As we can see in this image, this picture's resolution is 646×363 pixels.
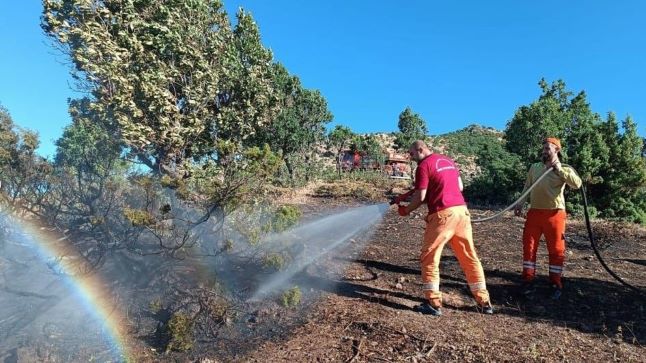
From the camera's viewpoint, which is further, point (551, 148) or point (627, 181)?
point (627, 181)

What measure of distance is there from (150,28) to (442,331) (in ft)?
21.2

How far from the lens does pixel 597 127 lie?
14.2m

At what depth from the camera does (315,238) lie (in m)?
8.06

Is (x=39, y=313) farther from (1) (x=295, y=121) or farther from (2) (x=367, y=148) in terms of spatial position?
(2) (x=367, y=148)

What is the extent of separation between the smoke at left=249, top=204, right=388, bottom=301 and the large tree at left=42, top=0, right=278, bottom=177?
2.15 meters

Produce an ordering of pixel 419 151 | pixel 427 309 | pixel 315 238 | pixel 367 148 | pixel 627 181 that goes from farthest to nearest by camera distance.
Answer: pixel 367 148
pixel 627 181
pixel 315 238
pixel 419 151
pixel 427 309

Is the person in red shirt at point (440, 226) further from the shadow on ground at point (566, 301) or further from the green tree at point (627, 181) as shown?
the green tree at point (627, 181)

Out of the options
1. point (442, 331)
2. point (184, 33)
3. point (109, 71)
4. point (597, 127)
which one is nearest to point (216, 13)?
point (184, 33)

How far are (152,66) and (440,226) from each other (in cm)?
533

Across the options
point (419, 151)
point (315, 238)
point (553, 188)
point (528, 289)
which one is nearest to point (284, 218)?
point (419, 151)

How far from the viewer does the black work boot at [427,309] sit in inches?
182

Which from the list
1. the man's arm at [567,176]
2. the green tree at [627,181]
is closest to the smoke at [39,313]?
the man's arm at [567,176]

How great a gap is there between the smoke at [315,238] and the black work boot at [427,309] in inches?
61.0

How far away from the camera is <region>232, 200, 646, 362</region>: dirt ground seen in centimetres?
380
